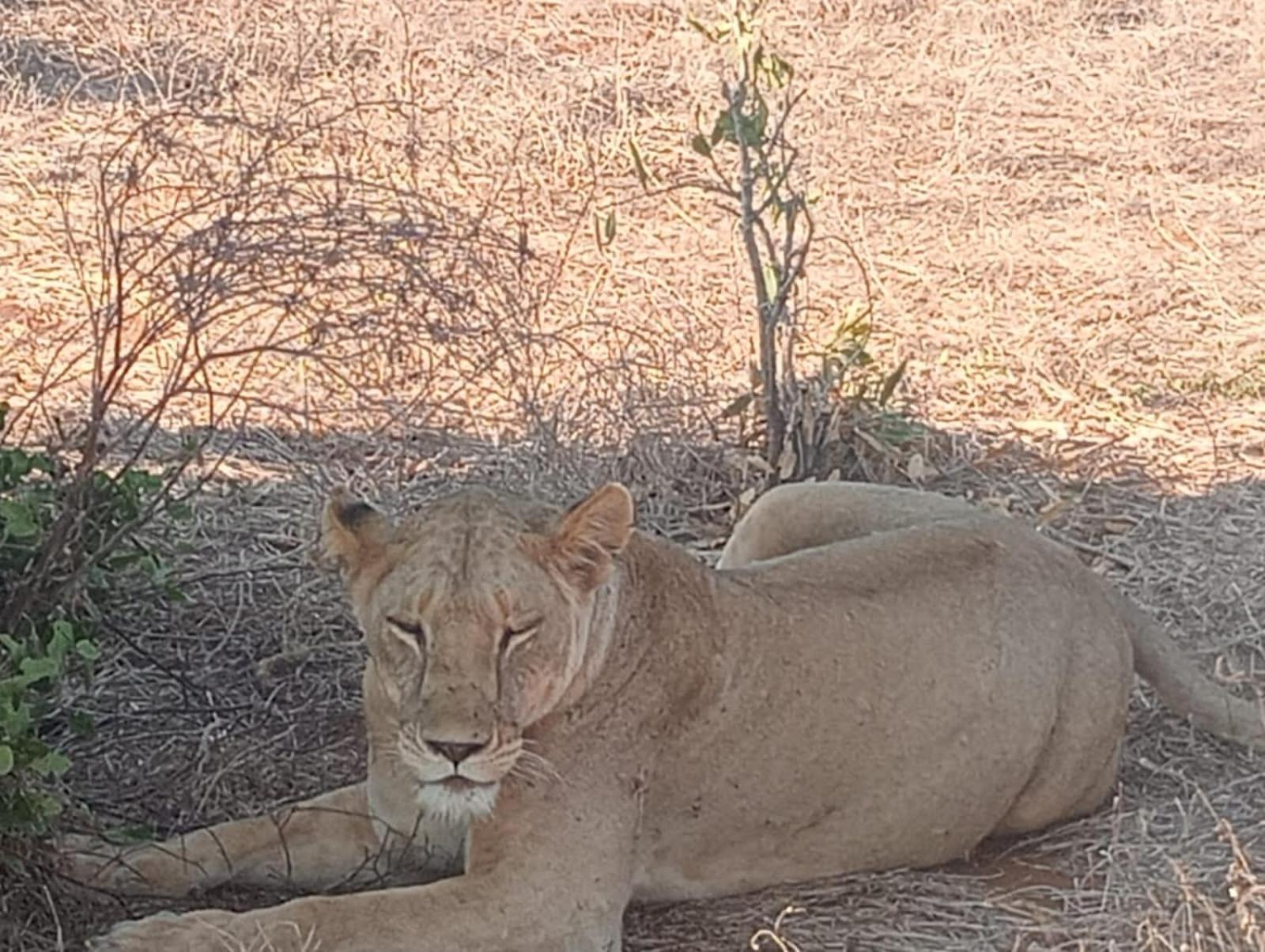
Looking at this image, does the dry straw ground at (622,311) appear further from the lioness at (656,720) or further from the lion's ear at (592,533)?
the lion's ear at (592,533)

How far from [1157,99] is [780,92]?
185cm

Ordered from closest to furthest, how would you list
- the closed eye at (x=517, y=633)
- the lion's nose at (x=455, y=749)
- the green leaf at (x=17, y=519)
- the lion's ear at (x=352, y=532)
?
1. the lion's nose at (x=455, y=749)
2. the closed eye at (x=517, y=633)
3. the lion's ear at (x=352, y=532)
4. the green leaf at (x=17, y=519)

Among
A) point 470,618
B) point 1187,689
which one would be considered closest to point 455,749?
point 470,618

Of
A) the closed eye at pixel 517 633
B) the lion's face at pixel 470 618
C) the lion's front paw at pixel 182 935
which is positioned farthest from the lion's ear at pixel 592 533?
the lion's front paw at pixel 182 935

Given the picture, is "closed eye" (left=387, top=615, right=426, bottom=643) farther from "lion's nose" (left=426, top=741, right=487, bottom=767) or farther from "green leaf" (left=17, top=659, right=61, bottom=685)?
"green leaf" (left=17, top=659, right=61, bottom=685)

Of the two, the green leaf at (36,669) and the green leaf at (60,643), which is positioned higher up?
the green leaf at (36,669)

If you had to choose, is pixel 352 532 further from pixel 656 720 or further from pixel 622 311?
pixel 622 311

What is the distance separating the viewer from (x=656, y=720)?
4332 mm

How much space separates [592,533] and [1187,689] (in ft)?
5.37

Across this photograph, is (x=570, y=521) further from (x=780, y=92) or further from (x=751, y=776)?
(x=780, y=92)

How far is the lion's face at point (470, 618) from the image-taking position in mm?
3854

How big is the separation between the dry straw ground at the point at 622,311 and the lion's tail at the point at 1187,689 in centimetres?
8

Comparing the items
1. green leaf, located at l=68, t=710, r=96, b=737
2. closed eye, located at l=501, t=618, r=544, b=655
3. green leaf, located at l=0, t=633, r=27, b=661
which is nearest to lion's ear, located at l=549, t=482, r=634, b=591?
closed eye, located at l=501, t=618, r=544, b=655

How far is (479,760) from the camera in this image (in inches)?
152
